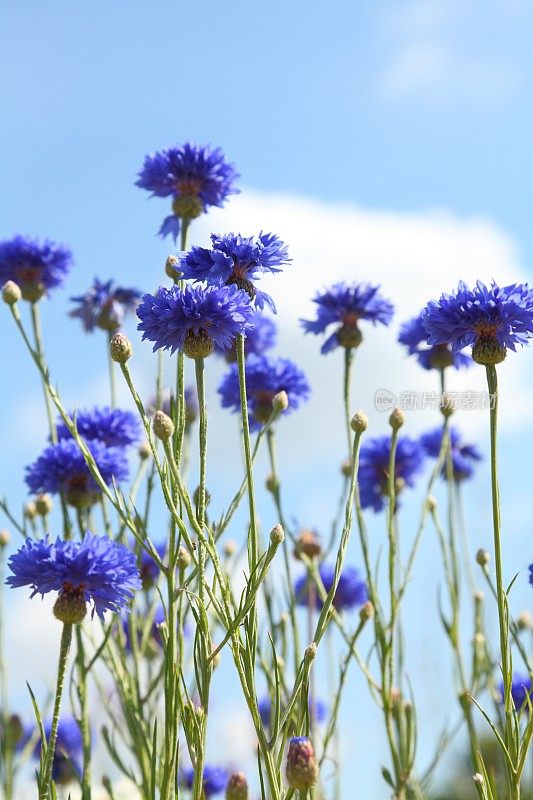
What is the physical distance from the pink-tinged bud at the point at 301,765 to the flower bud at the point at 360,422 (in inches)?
24.0

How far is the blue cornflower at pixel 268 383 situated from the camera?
9.99 ft

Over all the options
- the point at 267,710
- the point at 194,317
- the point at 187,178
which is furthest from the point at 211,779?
the point at 194,317

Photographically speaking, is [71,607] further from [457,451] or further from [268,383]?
[457,451]

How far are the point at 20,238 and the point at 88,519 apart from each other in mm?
1013

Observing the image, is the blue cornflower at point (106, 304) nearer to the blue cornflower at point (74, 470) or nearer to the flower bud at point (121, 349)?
the blue cornflower at point (74, 470)

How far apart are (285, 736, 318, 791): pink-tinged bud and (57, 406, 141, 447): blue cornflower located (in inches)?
48.9

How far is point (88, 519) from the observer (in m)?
2.80

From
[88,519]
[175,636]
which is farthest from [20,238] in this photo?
[175,636]

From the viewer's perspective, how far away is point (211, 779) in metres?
3.37

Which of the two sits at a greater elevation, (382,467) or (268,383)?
(268,383)

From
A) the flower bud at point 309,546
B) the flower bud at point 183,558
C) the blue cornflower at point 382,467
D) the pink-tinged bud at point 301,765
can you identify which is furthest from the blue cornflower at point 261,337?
the pink-tinged bud at point 301,765

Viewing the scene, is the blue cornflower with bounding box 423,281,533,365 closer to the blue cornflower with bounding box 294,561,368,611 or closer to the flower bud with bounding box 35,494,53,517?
the flower bud with bounding box 35,494,53,517

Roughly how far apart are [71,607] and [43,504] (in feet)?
2.51

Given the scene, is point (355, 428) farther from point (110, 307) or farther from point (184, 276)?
point (110, 307)
